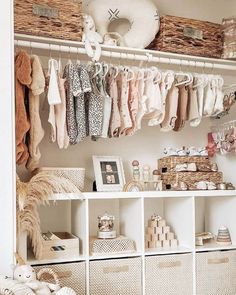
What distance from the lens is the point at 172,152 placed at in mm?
2738

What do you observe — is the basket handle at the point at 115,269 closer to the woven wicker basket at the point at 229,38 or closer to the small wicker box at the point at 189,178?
the small wicker box at the point at 189,178

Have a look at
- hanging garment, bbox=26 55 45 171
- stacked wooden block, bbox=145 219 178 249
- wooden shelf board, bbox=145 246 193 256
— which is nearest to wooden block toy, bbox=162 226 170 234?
stacked wooden block, bbox=145 219 178 249

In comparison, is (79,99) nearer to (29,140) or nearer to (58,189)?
(29,140)

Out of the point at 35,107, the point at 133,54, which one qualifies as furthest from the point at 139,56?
the point at 35,107

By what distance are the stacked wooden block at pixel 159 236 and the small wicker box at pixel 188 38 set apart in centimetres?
104

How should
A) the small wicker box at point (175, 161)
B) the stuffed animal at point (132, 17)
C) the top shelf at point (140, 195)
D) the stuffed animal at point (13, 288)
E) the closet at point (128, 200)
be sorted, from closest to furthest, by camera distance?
1. the stuffed animal at point (13, 288)
2. the closet at point (128, 200)
3. the top shelf at point (140, 195)
4. the stuffed animal at point (132, 17)
5. the small wicker box at point (175, 161)

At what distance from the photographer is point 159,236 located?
2.60m

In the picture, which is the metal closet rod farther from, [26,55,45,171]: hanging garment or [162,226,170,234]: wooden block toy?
[162,226,170,234]: wooden block toy

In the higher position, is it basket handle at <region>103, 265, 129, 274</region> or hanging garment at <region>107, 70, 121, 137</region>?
hanging garment at <region>107, 70, 121, 137</region>

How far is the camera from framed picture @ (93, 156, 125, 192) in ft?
8.26

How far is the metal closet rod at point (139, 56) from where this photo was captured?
232 centimetres

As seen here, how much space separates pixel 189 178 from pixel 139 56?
2.58ft

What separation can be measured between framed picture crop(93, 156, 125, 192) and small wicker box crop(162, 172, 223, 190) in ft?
0.95

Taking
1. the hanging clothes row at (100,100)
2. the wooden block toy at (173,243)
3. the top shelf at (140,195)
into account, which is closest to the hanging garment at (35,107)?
the hanging clothes row at (100,100)
